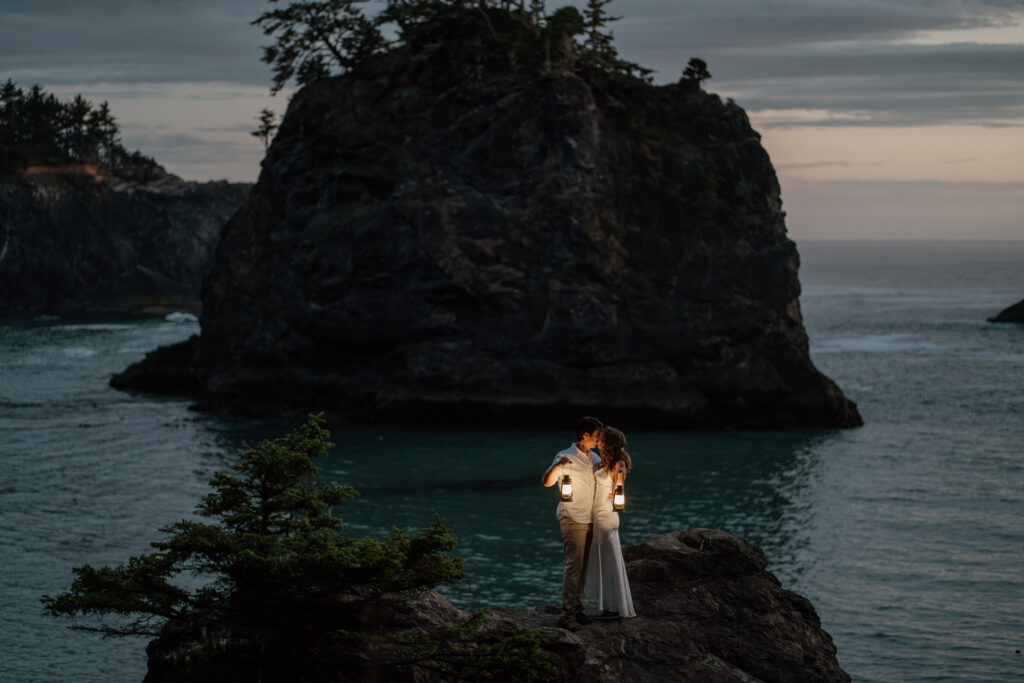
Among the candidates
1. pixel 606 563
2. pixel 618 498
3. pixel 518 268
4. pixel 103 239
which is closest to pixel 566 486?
pixel 618 498

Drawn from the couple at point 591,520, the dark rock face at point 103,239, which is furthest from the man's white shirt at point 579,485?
the dark rock face at point 103,239

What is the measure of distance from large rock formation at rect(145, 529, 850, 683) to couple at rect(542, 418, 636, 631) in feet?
1.45

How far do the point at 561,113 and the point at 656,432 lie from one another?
16.3m

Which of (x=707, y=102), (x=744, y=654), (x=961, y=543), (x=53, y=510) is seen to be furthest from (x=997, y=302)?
(x=744, y=654)

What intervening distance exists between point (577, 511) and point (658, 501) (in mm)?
26160

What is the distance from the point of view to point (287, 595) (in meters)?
12.7

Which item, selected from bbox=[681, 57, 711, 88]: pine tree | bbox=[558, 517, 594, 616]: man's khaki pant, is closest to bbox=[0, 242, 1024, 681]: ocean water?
bbox=[558, 517, 594, 616]: man's khaki pant

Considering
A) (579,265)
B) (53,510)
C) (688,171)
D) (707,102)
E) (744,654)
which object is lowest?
(53,510)

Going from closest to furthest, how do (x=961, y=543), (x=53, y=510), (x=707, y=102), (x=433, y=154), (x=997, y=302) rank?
(x=961, y=543), (x=53, y=510), (x=433, y=154), (x=707, y=102), (x=997, y=302)

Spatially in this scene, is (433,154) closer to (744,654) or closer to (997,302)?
(744,654)

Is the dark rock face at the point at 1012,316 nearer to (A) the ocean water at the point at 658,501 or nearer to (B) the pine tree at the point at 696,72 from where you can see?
(A) the ocean water at the point at 658,501

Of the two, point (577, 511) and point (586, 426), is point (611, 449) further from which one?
point (577, 511)

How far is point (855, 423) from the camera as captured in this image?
55.3 metres

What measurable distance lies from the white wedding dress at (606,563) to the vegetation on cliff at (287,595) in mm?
2269
